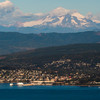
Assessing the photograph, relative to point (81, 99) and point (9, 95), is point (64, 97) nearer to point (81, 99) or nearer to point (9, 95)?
point (81, 99)

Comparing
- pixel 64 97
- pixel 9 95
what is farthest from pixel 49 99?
pixel 9 95

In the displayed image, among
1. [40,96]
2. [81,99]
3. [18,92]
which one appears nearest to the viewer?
[81,99]

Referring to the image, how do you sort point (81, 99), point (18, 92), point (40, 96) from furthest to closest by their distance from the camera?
1. point (18, 92)
2. point (40, 96)
3. point (81, 99)

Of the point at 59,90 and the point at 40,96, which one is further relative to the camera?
the point at 59,90

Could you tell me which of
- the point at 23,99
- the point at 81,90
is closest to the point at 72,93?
the point at 81,90

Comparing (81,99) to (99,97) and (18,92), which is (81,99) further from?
(18,92)

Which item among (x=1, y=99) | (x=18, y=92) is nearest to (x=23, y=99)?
(x=1, y=99)

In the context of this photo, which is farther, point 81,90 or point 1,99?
point 81,90
